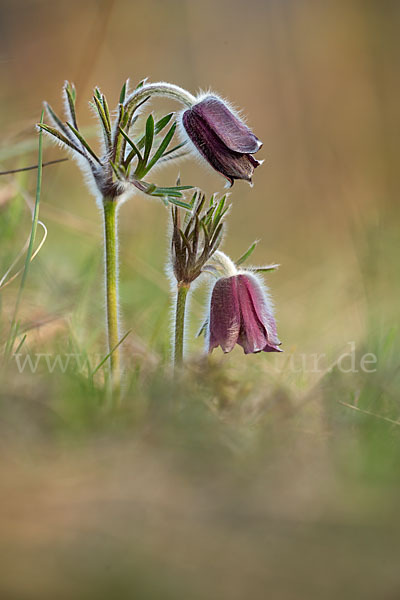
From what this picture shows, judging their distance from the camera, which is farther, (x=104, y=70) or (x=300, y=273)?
(x=104, y=70)

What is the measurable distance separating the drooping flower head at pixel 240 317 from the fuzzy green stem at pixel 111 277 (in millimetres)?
250

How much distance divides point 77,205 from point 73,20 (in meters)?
2.88

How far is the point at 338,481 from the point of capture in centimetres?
100

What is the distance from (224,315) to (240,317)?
0.04 meters

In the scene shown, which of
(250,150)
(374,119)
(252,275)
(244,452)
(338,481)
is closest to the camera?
(338,481)

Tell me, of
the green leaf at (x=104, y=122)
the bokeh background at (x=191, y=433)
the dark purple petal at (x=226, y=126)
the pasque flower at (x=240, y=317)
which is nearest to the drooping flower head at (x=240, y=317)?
the pasque flower at (x=240, y=317)

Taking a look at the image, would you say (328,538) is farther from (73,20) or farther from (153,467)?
(73,20)

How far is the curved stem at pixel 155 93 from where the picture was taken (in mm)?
1626

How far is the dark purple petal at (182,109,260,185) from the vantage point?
1.59 m

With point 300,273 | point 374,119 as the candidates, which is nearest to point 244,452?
point 300,273

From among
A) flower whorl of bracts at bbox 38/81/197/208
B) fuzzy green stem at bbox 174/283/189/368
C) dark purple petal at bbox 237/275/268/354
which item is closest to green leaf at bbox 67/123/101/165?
flower whorl of bracts at bbox 38/81/197/208

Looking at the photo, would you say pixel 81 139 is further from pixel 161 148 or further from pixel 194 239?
pixel 194 239

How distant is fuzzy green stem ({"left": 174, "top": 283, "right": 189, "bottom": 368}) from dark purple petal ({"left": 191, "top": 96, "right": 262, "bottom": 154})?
1.32 ft

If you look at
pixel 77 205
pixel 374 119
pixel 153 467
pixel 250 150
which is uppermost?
pixel 374 119
